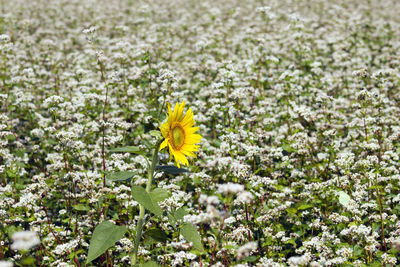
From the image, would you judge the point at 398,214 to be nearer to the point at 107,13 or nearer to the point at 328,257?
the point at 328,257

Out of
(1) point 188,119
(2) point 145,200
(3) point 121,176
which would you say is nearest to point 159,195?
(2) point 145,200

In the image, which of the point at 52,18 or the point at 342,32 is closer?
the point at 342,32

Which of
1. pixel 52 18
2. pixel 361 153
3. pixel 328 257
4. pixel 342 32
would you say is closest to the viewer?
pixel 328 257

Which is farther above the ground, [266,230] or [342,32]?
[342,32]

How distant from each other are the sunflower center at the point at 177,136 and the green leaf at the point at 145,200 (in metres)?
0.52

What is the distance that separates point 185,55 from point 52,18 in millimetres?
5731

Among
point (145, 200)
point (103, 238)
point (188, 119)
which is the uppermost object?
point (188, 119)

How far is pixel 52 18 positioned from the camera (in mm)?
12383

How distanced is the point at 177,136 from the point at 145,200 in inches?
25.9

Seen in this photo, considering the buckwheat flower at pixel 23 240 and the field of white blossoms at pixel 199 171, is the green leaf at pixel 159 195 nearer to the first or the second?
the field of white blossoms at pixel 199 171

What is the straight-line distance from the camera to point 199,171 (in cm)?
471

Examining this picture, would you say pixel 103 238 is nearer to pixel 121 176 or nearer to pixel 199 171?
pixel 121 176

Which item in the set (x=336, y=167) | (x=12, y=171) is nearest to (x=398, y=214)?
(x=336, y=167)

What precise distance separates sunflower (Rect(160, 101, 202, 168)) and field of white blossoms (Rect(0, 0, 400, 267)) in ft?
0.04
